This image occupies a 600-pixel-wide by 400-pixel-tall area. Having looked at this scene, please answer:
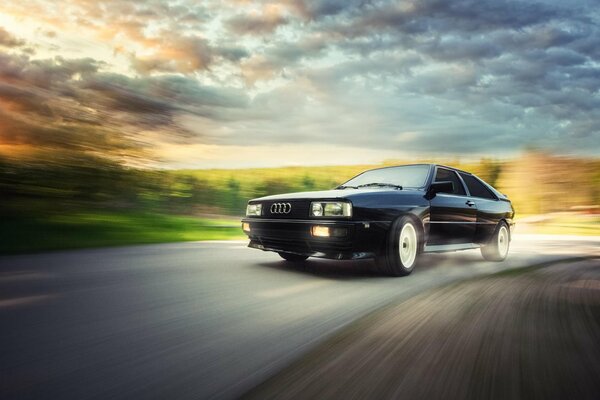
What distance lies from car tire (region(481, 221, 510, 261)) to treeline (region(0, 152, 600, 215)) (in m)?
7.78

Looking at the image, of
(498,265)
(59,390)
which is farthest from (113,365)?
(498,265)

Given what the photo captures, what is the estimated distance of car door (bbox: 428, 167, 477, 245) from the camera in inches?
222

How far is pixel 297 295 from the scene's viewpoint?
12.4ft

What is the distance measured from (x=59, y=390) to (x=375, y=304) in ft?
7.61

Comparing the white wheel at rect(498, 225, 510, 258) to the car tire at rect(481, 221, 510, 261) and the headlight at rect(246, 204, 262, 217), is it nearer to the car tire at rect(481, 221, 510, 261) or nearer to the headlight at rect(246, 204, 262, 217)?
the car tire at rect(481, 221, 510, 261)

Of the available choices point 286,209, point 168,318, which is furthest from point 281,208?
point 168,318

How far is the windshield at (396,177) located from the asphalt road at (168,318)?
115cm

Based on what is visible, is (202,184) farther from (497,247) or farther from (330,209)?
(330,209)

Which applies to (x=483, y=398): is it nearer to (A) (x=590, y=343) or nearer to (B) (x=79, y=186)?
(A) (x=590, y=343)

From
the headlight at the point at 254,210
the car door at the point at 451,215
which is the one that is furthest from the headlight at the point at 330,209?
the car door at the point at 451,215

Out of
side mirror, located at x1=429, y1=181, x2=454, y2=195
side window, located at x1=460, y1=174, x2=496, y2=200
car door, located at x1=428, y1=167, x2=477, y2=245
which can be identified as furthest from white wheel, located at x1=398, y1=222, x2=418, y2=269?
side window, located at x1=460, y1=174, x2=496, y2=200

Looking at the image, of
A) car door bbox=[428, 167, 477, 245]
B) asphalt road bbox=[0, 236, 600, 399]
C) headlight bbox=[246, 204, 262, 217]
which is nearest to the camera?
asphalt road bbox=[0, 236, 600, 399]

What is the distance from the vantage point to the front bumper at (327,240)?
457 cm

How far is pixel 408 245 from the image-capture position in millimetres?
5211
